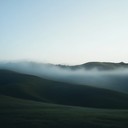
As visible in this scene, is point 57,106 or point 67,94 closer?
point 57,106

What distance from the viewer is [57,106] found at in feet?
225

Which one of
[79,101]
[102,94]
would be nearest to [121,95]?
[102,94]

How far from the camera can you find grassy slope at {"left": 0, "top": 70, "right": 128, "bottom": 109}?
96.9 metres

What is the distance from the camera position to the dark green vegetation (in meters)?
41.8

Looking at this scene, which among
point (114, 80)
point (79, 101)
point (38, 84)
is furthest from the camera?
point (114, 80)

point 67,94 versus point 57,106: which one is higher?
point 67,94

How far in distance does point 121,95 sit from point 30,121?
67.6m

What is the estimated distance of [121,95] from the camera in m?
106

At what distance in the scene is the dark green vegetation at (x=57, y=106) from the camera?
137 ft

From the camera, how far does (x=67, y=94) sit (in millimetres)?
113875

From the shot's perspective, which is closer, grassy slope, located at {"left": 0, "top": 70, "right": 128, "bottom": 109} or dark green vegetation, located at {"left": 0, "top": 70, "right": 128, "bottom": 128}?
dark green vegetation, located at {"left": 0, "top": 70, "right": 128, "bottom": 128}

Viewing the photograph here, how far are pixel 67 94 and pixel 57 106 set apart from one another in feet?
149

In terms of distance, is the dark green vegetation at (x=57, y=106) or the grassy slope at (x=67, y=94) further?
the grassy slope at (x=67, y=94)

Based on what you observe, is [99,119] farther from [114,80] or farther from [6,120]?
[114,80]
